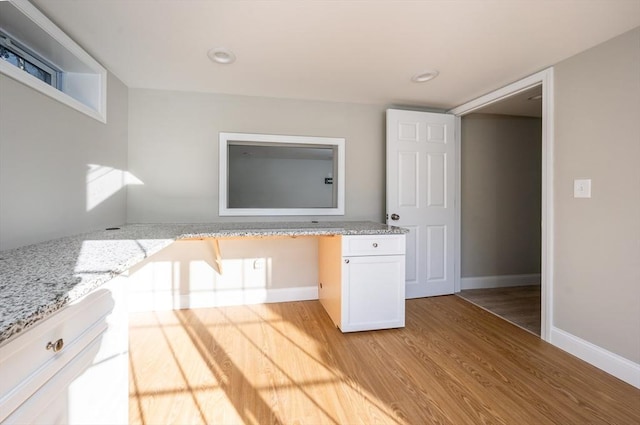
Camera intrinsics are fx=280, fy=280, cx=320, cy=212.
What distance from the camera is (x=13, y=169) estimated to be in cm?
139

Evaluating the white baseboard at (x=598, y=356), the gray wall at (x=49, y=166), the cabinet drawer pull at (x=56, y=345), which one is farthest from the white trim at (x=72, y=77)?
the white baseboard at (x=598, y=356)

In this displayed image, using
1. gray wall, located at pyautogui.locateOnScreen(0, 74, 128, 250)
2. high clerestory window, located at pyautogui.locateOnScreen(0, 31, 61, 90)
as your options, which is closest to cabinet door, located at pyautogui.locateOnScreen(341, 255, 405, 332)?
gray wall, located at pyautogui.locateOnScreen(0, 74, 128, 250)

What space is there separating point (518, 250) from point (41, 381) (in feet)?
13.7

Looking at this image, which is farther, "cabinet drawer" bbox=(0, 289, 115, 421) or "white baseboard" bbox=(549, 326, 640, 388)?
"white baseboard" bbox=(549, 326, 640, 388)

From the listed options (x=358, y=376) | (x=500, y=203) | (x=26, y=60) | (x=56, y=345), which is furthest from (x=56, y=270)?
(x=500, y=203)

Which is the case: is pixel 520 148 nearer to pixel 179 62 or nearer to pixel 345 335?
pixel 345 335

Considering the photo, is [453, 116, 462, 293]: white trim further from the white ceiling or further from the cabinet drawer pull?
the cabinet drawer pull

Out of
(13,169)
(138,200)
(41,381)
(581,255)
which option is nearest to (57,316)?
(41,381)

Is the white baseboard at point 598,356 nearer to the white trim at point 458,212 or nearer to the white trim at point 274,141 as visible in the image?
the white trim at point 458,212

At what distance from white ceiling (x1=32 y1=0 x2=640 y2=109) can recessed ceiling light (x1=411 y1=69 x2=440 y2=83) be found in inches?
2.9

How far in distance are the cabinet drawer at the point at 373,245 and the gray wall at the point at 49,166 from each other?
185 cm

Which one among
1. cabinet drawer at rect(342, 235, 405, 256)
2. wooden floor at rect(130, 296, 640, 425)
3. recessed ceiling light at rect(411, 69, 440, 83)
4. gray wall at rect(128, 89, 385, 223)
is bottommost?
wooden floor at rect(130, 296, 640, 425)

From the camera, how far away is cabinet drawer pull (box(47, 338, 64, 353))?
735 millimetres

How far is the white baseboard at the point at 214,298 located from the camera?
2.61 meters
